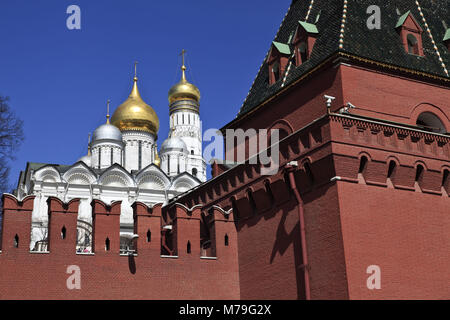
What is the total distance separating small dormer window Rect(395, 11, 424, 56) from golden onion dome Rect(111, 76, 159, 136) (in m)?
36.0

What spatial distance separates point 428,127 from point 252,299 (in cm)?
652

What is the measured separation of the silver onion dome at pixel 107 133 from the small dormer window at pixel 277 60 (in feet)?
102

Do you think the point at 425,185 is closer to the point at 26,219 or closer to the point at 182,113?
the point at 26,219

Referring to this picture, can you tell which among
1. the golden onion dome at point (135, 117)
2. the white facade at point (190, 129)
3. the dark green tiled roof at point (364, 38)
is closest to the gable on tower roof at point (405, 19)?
the dark green tiled roof at point (364, 38)

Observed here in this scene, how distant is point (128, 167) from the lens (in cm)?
5288

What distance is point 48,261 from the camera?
1619 cm

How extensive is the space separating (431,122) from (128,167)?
36.9 metres

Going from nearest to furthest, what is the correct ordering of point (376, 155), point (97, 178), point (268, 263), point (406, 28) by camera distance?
1. point (376, 155)
2. point (268, 263)
3. point (406, 28)
4. point (97, 178)

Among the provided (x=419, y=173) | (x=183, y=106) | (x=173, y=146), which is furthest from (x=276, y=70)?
(x=183, y=106)

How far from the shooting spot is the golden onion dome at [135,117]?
5319 cm

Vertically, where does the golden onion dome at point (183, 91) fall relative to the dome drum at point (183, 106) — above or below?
above

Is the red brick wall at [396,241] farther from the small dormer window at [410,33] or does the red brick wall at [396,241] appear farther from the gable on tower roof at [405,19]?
the gable on tower roof at [405,19]

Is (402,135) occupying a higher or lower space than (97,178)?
lower
